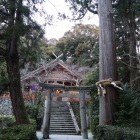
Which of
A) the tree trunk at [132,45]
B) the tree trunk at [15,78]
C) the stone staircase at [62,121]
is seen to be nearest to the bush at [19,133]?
the tree trunk at [15,78]

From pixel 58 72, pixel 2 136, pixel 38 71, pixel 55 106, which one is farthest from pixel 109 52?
pixel 58 72

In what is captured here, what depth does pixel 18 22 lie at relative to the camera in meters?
8.86

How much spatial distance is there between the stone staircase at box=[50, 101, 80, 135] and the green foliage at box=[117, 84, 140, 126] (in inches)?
320

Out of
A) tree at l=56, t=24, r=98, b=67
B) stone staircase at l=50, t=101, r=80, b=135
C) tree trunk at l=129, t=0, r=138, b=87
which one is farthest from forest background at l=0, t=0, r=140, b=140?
tree at l=56, t=24, r=98, b=67

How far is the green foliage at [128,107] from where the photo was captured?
739 cm

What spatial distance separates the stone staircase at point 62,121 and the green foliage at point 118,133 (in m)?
8.50

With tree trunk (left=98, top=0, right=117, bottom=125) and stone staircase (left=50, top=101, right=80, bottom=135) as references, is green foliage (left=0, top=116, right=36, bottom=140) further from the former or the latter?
stone staircase (left=50, top=101, right=80, bottom=135)

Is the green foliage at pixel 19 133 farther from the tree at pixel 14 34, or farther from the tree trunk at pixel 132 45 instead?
the tree trunk at pixel 132 45

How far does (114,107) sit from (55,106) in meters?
11.7

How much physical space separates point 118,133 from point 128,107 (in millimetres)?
2087

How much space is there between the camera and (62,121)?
17.3 m

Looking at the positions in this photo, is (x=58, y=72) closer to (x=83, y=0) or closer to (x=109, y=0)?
(x=83, y=0)

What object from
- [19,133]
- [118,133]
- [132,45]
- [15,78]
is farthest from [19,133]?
[132,45]

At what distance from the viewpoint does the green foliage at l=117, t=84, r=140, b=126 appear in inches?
291
